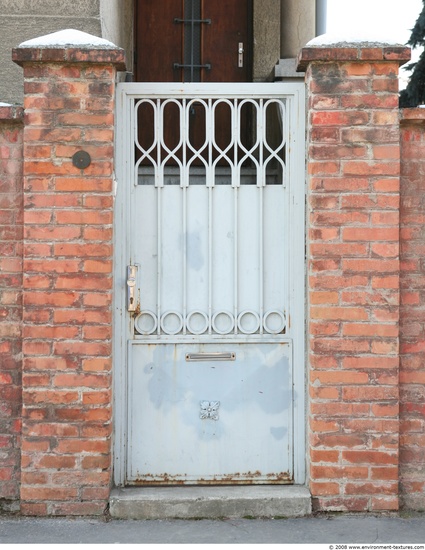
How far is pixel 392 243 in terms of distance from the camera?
Answer: 411 cm

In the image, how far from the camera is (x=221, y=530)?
395 cm

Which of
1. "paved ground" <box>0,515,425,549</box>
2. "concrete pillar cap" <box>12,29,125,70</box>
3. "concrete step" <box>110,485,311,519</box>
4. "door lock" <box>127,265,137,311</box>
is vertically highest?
"concrete pillar cap" <box>12,29,125,70</box>

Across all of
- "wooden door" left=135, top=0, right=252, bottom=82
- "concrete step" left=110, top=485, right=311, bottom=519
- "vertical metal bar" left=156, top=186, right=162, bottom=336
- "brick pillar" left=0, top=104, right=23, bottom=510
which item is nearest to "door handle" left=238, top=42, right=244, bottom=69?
"wooden door" left=135, top=0, right=252, bottom=82

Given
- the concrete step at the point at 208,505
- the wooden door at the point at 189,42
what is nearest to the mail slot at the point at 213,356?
the concrete step at the point at 208,505

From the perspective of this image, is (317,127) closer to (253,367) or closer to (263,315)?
(263,315)

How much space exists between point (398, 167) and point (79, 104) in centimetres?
178

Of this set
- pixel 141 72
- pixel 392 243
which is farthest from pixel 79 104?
pixel 141 72

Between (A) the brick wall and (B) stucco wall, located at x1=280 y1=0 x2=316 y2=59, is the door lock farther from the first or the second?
(B) stucco wall, located at x1=280 y1=0 x2=316 y2=59

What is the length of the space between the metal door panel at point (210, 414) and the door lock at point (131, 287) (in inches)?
9.3

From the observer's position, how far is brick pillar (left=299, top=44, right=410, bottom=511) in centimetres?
410

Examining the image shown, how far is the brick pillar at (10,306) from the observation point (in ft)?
13.7

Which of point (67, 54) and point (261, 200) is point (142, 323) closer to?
point (261, 200)

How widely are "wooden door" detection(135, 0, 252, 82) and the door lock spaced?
374cm

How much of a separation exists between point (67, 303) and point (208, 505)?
136 centimetres
